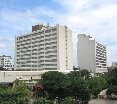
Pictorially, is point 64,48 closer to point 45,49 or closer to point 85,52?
point 45,49

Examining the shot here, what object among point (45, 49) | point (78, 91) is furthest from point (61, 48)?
point (78, 91)

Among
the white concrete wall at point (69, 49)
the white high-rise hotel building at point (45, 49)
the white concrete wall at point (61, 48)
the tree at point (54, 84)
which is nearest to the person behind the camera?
the tree at point (54, 84)

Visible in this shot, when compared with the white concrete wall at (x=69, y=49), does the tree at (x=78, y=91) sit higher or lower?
lower

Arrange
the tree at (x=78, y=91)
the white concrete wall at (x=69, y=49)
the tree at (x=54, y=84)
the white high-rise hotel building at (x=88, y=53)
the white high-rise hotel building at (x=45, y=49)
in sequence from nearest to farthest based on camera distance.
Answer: the tree at (x=78, y=91), the tree at (x=54, y=84), the white high-rise hotel building at (x=45, y=49), the white concrete wall at (x=69, y=49), the white high-rise hotel building at (x=88, y=53)

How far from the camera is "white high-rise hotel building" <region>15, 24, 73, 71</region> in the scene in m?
99.9

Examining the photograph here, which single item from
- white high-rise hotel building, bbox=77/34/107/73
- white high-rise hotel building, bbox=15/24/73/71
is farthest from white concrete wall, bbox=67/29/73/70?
white high-rise hotel building, bbox=77/34/107/73

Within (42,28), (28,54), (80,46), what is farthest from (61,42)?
(80,46)

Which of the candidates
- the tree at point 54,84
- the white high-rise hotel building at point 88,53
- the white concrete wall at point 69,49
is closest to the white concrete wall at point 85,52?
the white high-rise hotel building at point 88,53

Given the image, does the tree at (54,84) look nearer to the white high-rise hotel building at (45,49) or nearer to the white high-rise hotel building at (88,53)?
the white high-rise hotel building at (45,49)

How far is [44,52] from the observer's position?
4178 inches

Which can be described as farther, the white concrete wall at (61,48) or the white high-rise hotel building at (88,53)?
the white high-rise hotel building at (88,53)

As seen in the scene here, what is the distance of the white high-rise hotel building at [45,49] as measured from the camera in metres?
99.9

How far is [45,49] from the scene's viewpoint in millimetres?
105875

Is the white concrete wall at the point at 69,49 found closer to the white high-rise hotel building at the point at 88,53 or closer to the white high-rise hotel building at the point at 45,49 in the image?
the white high-rise hotel building at the point at 45,49
